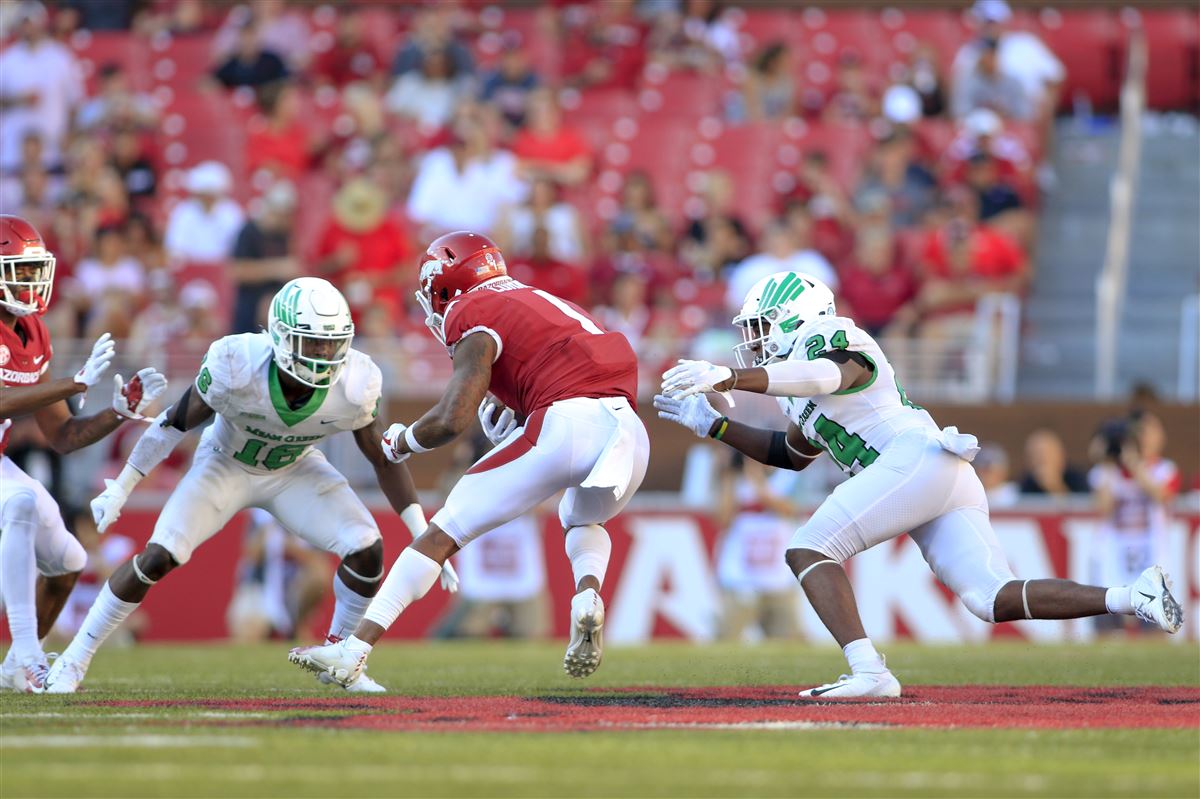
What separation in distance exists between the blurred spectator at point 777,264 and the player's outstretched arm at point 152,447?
7354mm

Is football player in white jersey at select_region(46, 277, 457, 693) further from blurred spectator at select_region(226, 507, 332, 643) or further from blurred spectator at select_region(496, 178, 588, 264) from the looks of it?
blurred spectator at select_region(496, 178, 588, 264)

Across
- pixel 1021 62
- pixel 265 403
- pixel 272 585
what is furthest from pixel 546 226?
pixel 265 403

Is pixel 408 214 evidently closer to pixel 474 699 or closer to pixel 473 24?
pixel 473 24

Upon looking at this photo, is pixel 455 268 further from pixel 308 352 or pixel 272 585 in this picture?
pixel 272 585

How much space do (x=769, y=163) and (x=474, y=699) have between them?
10.6m

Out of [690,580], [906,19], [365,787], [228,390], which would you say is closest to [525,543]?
[690,580]

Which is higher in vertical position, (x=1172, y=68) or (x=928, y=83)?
(x=1172, y=68)

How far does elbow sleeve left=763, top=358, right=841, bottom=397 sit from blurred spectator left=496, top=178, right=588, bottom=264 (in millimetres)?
7621

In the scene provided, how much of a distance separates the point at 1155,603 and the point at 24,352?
4838 millimetres

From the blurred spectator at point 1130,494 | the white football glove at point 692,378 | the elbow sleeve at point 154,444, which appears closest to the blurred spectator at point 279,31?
the blurred spectator at point 1130,494

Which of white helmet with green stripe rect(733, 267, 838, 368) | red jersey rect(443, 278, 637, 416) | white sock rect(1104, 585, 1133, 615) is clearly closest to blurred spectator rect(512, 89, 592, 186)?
white helmet with green stripe rect(733, 267, 838, 368)

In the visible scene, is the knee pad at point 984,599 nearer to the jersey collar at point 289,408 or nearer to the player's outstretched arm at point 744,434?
the player's outstretched arm at point 744,434

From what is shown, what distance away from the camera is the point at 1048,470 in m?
14.4

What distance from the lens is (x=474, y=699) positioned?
7.45 meters
